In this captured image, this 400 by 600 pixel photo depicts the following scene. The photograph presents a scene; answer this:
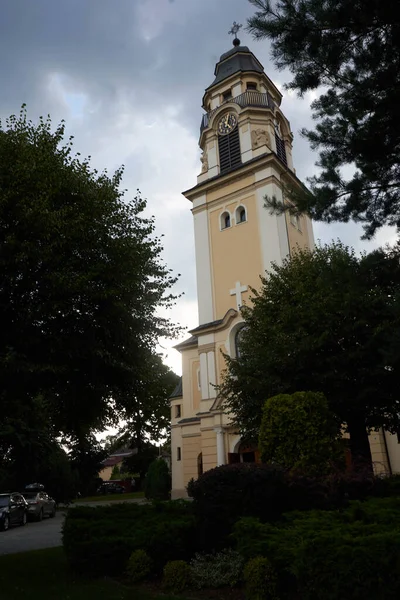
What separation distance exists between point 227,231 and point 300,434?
21248mm

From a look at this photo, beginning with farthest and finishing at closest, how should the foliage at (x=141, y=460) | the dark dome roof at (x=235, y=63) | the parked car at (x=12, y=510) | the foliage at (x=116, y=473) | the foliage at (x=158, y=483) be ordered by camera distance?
the foliage at (x=116, y=473) < the foliage at (x=141, y=460) < the dark dome roof at (x=235, y=63) < the foliage at (x=158, y=483) < the parked car at (x=12, y=510)

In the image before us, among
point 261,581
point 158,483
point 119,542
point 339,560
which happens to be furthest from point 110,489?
point 339,560

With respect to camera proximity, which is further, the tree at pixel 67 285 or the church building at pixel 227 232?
the church building at pixel 227 232

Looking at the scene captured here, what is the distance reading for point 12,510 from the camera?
20672 millimetres

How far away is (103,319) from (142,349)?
5.57ft

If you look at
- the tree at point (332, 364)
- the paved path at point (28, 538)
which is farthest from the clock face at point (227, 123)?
the paved path at point (28, 538)

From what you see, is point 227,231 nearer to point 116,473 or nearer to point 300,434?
point 300,434

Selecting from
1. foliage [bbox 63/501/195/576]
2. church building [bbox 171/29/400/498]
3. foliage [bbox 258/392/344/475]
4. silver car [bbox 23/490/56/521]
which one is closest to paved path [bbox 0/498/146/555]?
silver car [bbox 23/490/56/521]

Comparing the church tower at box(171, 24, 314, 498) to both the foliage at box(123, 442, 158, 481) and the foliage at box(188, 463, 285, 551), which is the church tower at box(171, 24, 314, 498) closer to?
the foliage at box(123, 442, 158, 481)

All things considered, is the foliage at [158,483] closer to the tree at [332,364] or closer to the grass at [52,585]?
the tree at [332,364]

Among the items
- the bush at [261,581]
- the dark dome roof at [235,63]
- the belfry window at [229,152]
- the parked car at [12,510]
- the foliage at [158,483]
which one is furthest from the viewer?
the dark dome roof at [235,63]

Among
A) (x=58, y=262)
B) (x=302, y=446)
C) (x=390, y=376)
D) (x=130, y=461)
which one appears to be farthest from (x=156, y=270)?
(x=130, y=461)

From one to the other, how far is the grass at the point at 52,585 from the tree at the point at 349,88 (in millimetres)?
6788

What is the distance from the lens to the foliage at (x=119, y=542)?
858cm
